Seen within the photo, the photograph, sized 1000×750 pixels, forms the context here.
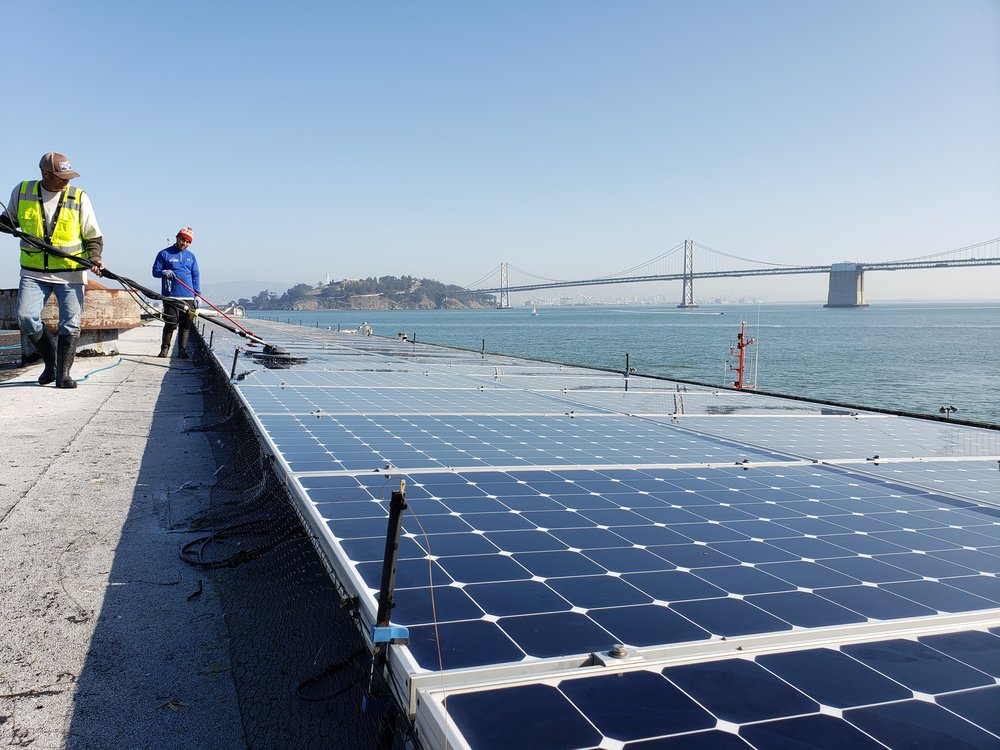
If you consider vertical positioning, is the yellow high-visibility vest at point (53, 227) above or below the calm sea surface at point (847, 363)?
above

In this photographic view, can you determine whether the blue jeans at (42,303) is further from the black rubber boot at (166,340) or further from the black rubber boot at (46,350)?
the black rubber boot at (166,340)

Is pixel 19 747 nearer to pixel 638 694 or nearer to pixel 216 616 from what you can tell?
pixel 216 616

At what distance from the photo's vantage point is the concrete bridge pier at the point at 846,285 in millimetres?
118750

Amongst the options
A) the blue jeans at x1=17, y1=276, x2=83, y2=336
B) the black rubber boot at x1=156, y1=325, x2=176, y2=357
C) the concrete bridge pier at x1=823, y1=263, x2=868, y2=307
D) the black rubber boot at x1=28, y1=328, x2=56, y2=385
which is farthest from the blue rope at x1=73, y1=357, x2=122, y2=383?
the concrete bridge pier at x1=823, y1=263, x2=868, y2=307

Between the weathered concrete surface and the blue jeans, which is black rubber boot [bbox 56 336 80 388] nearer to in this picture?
the blue jeans

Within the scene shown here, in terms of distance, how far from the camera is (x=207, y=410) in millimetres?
8961

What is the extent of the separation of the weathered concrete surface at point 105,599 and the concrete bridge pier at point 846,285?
119 m

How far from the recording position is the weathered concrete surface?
275cm

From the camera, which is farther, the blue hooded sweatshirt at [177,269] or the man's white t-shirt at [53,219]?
the blue hooded sweatshirt at [177,269]

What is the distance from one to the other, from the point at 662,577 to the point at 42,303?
8547mm

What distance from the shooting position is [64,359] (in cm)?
902

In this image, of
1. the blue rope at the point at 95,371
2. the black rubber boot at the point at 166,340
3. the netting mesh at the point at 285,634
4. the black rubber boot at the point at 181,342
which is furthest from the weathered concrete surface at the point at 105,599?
the black rubber boot at the point at 181,342

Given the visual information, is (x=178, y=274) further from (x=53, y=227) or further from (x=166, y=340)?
(x=53, y=227)

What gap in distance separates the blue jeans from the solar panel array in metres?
4.38
